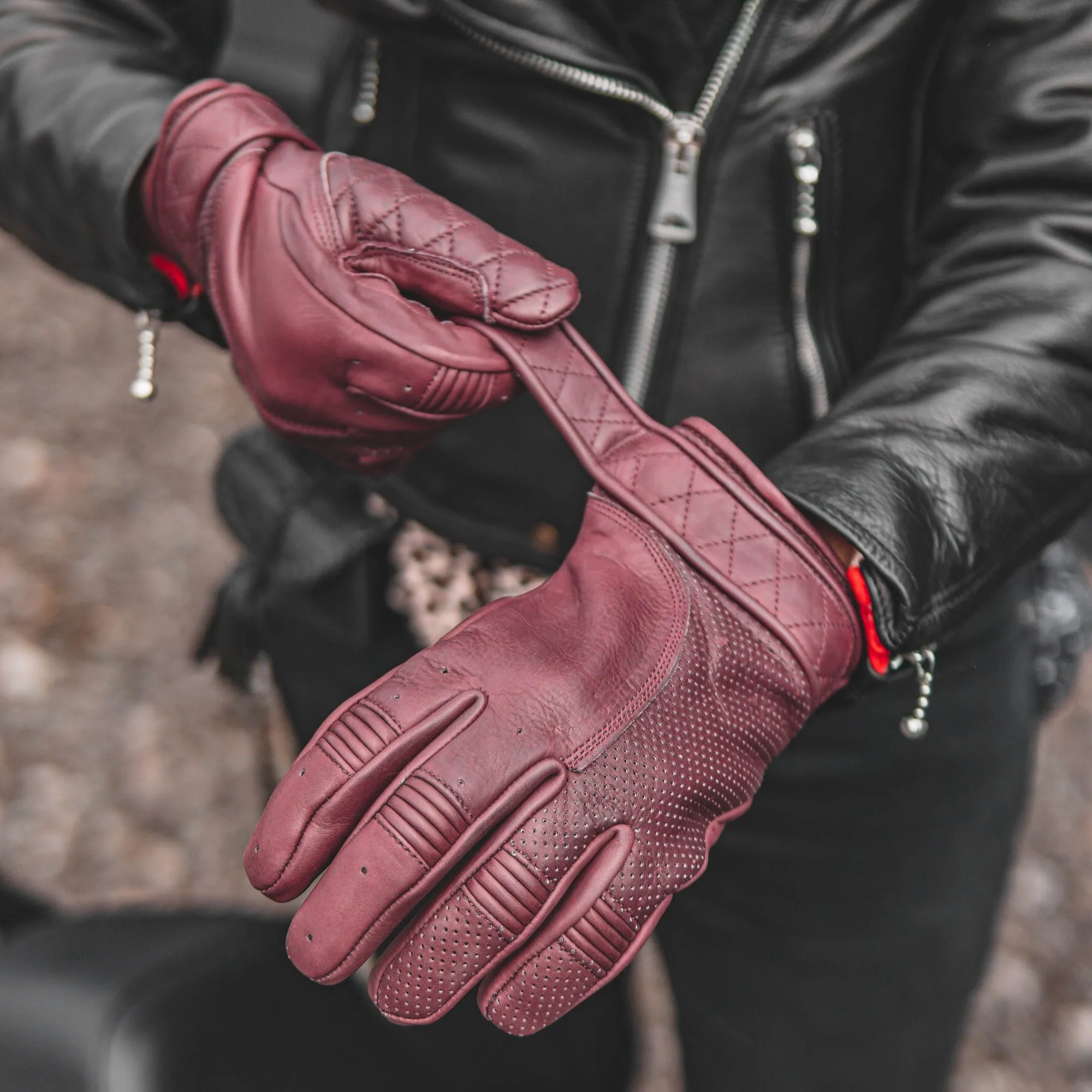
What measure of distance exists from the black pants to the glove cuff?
1.67 feet

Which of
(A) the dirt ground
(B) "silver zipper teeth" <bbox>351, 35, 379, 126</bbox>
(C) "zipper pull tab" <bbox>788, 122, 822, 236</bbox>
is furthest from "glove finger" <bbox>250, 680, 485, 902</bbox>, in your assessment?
(A) the dirt ground

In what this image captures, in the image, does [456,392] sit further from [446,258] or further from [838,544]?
[838,544]

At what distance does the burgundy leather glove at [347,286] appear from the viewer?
88 cm

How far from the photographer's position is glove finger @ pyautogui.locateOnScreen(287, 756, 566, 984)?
757 mm

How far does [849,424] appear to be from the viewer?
0.93m

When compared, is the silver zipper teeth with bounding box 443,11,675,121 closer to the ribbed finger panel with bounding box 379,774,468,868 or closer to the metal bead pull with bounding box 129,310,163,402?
the metal bead pull with bounding box 129,310,163,402

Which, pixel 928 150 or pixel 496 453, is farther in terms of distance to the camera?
pixel 496 453

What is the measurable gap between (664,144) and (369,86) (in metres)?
0.36

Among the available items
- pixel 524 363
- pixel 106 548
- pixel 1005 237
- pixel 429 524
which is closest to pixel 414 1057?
pixel 429 524

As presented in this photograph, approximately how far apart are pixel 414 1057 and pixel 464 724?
0.74m

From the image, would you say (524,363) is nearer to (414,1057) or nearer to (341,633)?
(341,633)

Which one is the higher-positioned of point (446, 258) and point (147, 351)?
point (446, 258)

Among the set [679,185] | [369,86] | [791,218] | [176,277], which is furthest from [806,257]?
[176,277]

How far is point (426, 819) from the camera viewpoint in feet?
2.48
